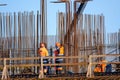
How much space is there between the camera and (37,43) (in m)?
26.8

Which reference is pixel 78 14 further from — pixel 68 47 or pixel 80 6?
pixel 68 47

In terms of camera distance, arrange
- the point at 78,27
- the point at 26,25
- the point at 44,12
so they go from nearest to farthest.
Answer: the point at 44,12 → the point at 26,25 → the point at 78,27

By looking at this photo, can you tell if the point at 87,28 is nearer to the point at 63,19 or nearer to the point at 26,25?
the point at 63,19

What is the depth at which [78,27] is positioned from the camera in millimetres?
28188

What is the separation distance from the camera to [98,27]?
97.7 ft

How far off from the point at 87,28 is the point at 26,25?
4.71 metres

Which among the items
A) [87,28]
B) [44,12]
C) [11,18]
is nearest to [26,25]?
[11,18]

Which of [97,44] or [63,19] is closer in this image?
[63,19]

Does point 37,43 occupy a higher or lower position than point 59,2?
lower

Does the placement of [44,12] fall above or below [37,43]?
above

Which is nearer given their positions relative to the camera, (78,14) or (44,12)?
(44,12)

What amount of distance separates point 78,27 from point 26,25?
3.81 m

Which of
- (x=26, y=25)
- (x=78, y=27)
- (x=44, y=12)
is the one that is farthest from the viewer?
(x=78, y=27)

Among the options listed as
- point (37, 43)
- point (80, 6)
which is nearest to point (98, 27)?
point (80, 6)
